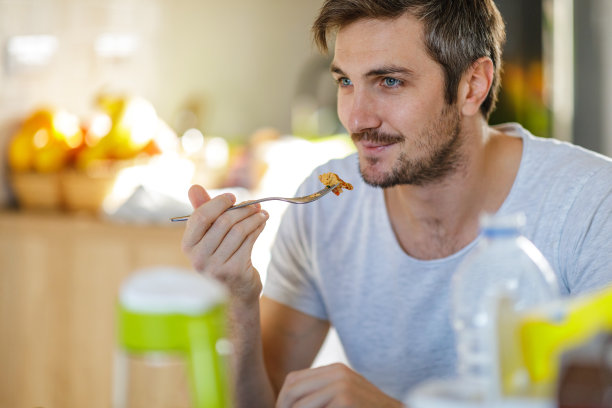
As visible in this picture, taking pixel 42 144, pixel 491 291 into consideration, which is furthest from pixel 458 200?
pixel 42 144

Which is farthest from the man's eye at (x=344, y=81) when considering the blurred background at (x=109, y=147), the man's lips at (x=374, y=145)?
the blurred background at (x=109, y=147)

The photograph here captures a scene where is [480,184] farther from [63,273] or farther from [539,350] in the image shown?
[63,273]

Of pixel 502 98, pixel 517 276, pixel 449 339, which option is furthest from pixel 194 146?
pixel 517 276

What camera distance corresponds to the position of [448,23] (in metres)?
1.24

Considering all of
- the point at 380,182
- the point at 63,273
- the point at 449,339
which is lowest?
the point at 63,273

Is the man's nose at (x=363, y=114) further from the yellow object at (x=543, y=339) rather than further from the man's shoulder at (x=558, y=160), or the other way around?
the yellow object at (x=543, y=339)

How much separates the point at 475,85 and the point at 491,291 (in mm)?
757

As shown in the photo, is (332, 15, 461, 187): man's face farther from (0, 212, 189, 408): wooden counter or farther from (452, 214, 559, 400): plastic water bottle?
(0, 212, 189, 408): wooden counter

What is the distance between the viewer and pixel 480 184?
4.28 feet

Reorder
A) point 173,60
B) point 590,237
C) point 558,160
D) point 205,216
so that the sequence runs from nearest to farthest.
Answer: point 205,216
point 590,237
point 558,160
point 173,60

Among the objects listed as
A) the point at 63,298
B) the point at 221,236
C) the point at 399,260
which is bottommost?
the point at 63,298

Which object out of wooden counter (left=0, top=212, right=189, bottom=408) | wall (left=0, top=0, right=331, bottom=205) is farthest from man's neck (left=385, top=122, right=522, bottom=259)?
wall (left=0, top=0, right=331, bottom=205)

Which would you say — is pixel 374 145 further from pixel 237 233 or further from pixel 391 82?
pixel 237 233

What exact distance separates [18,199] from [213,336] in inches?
78.8
